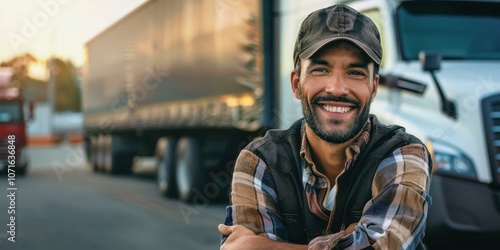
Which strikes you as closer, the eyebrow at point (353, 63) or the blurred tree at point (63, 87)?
the eyebrow at point (353, 63)

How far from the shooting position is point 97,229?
9.84 m

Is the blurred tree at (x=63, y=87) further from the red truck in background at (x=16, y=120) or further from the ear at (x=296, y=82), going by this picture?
the ear at (x=296, y=82)

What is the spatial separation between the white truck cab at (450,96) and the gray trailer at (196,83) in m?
3.07

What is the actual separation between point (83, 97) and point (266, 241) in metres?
25.6

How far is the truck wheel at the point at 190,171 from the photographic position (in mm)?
12297

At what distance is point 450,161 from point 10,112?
49.8 ft

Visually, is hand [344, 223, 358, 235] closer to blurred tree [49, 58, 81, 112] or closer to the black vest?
the black vest

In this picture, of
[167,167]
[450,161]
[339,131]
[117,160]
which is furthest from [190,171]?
[339,131]

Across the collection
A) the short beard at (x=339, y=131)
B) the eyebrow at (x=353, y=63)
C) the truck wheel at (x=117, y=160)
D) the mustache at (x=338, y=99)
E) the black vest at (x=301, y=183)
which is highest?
the eyebrow at (x=353, y=63)

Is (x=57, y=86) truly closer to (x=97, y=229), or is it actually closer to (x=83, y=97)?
(x=83, y=97)

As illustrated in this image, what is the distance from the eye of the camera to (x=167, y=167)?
13406 millimetres

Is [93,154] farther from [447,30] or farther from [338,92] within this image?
[338,92]

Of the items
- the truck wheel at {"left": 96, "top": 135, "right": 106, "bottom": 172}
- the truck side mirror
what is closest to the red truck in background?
the truck wheel at {"left": 96, "top": 135, "right": 106, "bottom": 172}

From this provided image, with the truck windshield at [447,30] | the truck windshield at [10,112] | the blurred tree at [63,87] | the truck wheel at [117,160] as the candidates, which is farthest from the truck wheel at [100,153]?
the blurred tree at [63,87]
